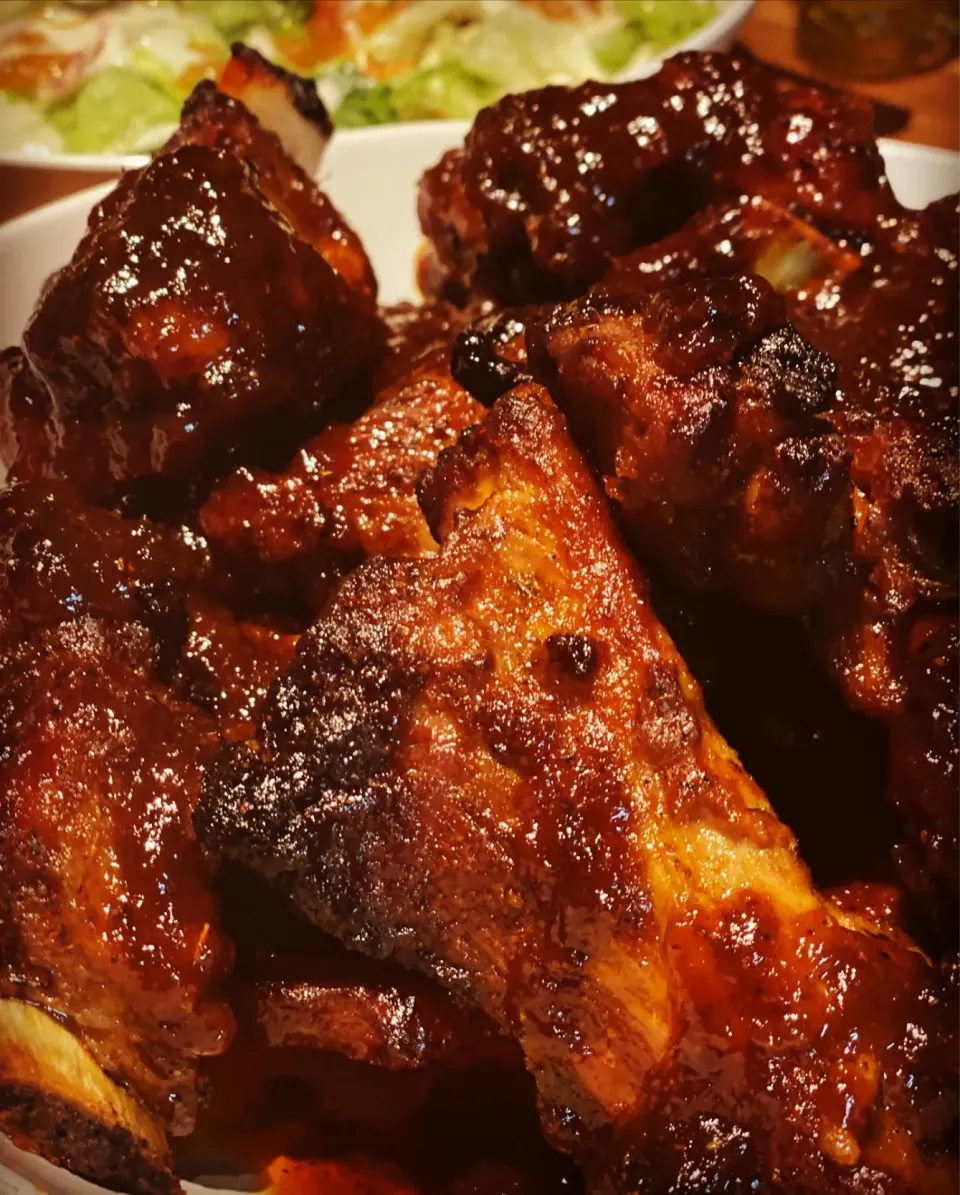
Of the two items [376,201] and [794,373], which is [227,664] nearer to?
[794,373]

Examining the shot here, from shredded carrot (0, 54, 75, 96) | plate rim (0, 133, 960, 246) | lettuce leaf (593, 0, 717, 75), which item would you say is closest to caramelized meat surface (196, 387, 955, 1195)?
plate rim (0, 133, 960, 246)

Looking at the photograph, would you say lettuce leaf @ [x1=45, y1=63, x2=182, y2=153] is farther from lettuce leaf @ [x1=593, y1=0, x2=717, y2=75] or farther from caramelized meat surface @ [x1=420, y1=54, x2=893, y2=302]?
caramelized meat surface @ [x1=420, y1=54, x2=893, y2=302]

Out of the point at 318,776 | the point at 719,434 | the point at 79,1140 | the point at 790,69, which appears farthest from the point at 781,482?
the point at 790,69

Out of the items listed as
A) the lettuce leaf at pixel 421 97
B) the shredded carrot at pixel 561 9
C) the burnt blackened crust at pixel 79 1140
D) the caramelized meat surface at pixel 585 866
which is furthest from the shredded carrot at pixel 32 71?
the burnt blackened crust at pixel 79 1140

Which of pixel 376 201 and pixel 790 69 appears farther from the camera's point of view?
pixel 790 69

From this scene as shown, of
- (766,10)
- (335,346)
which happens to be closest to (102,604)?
(335,346)

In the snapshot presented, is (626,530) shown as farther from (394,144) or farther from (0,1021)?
(394,144)

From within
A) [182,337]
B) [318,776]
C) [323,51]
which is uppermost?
[182,337]
